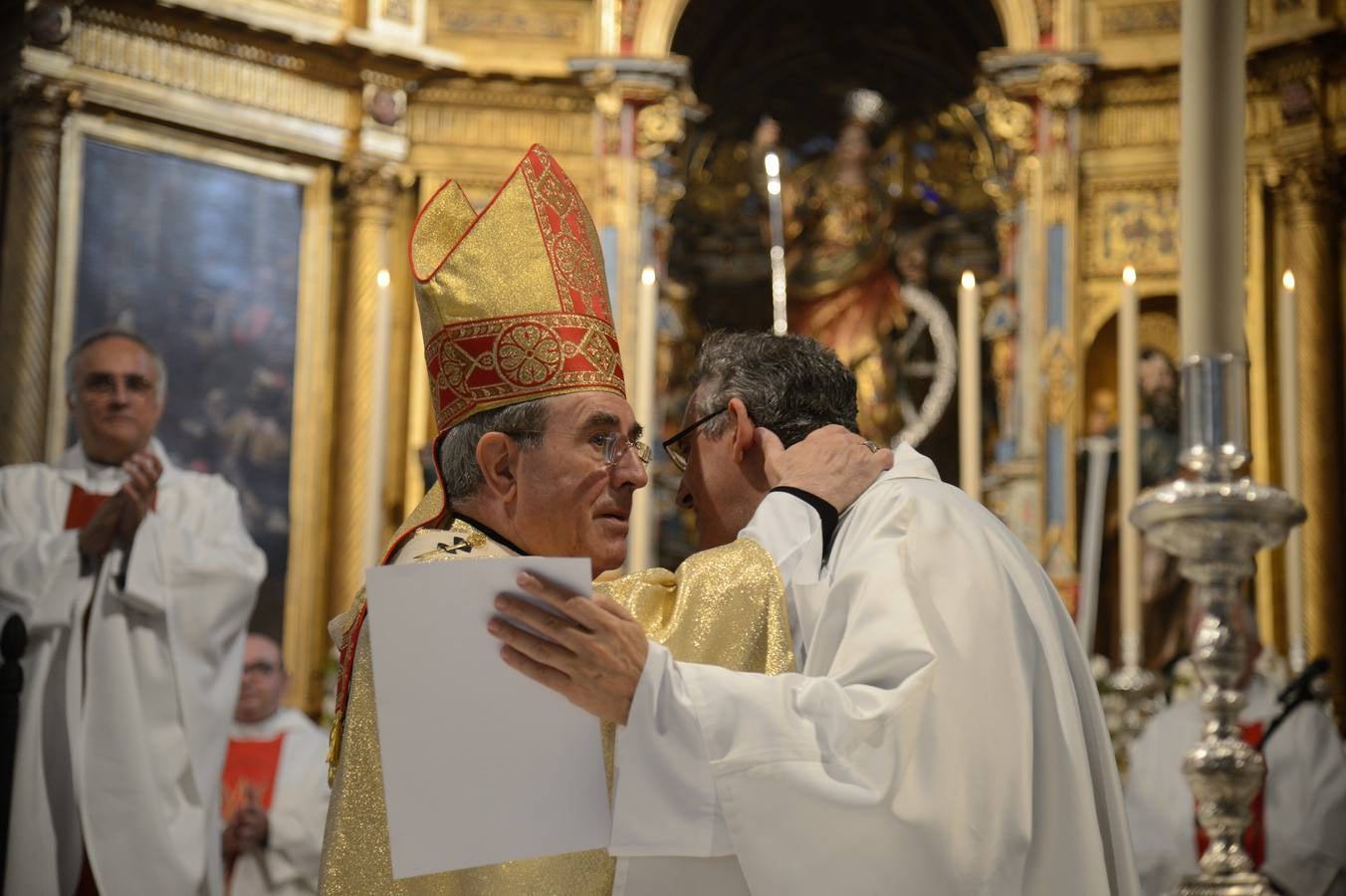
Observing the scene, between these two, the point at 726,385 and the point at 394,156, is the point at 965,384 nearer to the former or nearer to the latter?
the point at 726,385

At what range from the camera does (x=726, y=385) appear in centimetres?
286

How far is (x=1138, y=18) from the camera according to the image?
825 cm

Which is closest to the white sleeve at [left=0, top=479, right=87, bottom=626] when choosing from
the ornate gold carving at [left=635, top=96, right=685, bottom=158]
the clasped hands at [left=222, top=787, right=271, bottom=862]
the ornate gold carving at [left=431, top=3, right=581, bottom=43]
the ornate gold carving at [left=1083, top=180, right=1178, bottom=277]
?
the clasped hands at [left=222, top=787, right=271, bottom=862]

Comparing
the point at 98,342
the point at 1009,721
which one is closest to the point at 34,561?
the point at 98,342

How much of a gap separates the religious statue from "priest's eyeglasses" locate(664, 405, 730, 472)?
5612 millimetres

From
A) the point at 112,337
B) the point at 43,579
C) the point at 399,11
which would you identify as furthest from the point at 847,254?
the point at 43,579

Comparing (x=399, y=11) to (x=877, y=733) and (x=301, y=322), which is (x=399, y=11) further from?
(x=877, y=733)

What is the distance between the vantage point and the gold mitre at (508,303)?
2.62m

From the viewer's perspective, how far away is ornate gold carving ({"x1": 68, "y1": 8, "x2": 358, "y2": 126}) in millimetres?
7434

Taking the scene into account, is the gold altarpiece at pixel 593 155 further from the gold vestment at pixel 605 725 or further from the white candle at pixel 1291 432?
the gold vestment at pixel 605 725

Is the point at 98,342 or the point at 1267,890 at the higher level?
the point at 98,342

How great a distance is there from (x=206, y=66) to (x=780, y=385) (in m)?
5.62

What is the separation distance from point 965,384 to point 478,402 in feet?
9.13

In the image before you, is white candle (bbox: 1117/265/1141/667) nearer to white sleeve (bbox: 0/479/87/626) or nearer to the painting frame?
white sleeve (bbox: 0/479/87/626)
